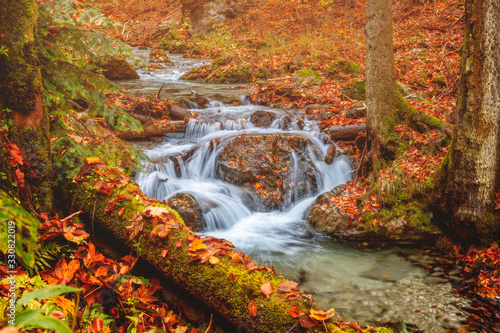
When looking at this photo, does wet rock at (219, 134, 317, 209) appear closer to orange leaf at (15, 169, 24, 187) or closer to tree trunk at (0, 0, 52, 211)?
tree trunk at (0, 0, 52, 211)

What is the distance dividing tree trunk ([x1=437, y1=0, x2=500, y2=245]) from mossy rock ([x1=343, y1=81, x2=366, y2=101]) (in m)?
7.03

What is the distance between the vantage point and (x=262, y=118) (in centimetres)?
1061

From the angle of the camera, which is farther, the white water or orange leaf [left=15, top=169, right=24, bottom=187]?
the white water

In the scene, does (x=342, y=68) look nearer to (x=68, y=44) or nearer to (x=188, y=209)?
(x=188, y=209)

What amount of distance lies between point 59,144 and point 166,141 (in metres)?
6.04

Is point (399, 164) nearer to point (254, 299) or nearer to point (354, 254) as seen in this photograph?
point (354, 254)

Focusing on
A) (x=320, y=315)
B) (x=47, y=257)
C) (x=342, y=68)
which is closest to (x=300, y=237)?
(x=320, y=315)

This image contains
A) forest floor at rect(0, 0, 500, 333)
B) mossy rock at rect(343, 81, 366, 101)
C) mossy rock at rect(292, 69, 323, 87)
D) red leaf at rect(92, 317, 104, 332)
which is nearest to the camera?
red leaf at rect(92, 317, 104, 332)

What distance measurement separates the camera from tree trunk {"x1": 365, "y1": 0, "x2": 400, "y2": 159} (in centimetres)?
657

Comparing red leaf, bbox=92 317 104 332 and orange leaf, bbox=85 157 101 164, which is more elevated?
orange leaf, bbox=85 157 101 164

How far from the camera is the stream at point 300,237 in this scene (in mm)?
4199

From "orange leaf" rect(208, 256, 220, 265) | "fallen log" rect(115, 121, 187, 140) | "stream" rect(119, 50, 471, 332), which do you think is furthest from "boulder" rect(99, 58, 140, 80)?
"orange leaf" rect(208, 256, 220, 265)

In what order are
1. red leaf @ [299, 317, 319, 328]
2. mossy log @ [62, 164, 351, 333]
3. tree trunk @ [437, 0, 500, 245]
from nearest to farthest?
red leaf @ [299, 317, 319, 328]
mossy log @ [62, 164, 351, 333]
tree trunk @ [437, 0, 500, 245]

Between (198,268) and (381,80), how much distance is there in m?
6.06
